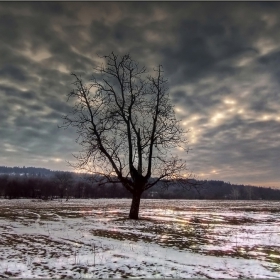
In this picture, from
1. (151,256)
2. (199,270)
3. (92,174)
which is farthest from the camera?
(92,174)

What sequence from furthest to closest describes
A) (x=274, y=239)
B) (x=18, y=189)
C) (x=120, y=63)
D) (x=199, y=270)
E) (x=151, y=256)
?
(x=18, y=189) < (x=120, y=63) < (x=274, y=239) < (x=151, y=256) < (x=199, y=270)

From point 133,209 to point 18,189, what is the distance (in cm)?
11949

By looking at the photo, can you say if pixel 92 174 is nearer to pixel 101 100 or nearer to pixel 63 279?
pixel 101 100

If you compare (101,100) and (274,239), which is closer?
(274,239)

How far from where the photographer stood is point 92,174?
27359 millimetres

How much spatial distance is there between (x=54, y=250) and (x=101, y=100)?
18.2 meters

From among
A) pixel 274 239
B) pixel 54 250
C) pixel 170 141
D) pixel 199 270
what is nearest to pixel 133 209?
pixel 170 141

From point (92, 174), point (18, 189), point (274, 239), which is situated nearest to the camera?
point (274, 239)

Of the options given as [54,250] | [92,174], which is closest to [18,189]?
[92,174]

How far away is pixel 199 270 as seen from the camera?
989cm

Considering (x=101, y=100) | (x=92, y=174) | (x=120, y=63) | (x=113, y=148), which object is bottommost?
(x=92, y=174)

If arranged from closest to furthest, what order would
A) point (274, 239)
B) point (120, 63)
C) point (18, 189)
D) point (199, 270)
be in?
point (199, 270) → point (274, 239) → point (120, 63) → point (18, 189)

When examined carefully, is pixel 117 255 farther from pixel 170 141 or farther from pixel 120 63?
pixel 120 63

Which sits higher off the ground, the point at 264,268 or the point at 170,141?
the point at 170,141
